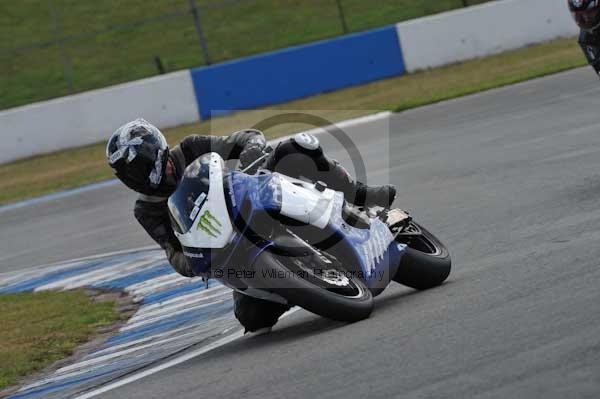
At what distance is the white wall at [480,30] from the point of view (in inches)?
810

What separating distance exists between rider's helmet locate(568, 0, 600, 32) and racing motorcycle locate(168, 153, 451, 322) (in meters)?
3.64

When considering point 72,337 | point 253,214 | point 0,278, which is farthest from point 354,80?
point 253,214

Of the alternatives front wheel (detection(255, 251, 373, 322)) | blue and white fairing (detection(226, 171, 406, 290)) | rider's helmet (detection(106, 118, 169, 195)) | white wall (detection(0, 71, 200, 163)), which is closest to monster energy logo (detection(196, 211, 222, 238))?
blue and white fairing (detection(226, 171, 406, 290))

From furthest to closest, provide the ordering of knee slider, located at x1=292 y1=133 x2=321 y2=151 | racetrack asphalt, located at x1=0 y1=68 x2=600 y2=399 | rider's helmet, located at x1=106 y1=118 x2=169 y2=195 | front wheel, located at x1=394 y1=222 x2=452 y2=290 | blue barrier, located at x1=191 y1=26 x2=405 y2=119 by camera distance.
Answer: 1. blue barrier, located at x1=191 y1=26 x2=405 y2=119
2. front wheel, located at x1=394 y1=222 x2=452 y2=290
3. knee slider, located at x1=292 y1=133 x2=321 y2=151
4. rider's helmet, located at x1=106 y1=118 x2=169 y2=195
5. racetrack asphalt, located at x1=0 y1=68 x2=600 y2=399

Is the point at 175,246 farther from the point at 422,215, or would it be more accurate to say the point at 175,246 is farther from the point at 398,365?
the point at 422,215

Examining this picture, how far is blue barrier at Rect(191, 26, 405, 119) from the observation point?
66.8ft

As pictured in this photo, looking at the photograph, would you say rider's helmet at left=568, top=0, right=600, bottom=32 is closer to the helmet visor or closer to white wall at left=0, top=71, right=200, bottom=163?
the helmet visor

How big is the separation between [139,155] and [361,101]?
12947mm

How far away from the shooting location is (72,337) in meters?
8.04

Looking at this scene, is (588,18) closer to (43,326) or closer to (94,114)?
(43,326)

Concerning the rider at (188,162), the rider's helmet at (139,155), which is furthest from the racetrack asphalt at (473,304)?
the rider's helmet at (139,155)

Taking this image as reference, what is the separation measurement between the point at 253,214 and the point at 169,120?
48.9 feet

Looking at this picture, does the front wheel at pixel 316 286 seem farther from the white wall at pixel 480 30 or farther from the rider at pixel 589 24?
the white wall at pixel 480 30

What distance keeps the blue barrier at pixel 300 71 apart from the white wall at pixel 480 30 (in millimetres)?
372
